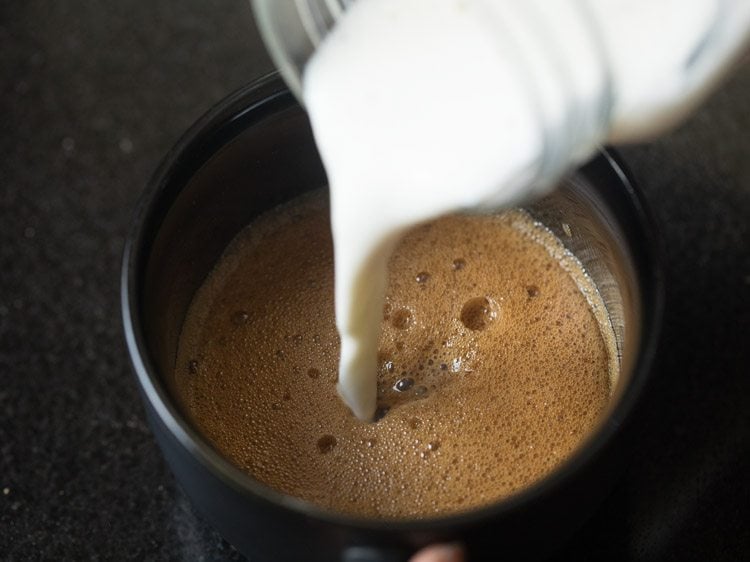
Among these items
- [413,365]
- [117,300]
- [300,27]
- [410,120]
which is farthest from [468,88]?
[117,300]

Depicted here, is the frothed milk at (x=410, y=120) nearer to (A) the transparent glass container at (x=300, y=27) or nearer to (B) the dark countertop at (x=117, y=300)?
(A) the transparent glass container at (x=300, y=27)

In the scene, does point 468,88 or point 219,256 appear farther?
point 219,256

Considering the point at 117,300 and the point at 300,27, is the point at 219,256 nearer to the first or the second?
the point at 117,300

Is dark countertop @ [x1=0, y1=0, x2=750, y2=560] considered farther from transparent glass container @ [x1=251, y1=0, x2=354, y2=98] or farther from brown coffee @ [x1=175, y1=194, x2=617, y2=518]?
transparent glass container @ [x1=251, y1=0, x2=354, y2=98]

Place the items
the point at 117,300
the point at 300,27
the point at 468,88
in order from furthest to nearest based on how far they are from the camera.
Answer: the point at 117,300 → the point at 300,27 → the point at 468,88

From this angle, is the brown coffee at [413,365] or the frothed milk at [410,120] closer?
the frothed milk at [410,120]

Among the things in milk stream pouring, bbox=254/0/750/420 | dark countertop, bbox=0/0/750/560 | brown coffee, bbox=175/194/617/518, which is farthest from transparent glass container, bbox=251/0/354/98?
dark countertop, bbox=0/0/750/560

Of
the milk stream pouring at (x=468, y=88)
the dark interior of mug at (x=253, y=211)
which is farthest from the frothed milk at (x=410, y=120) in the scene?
the dark interior of mug at (x=253, y=211)
